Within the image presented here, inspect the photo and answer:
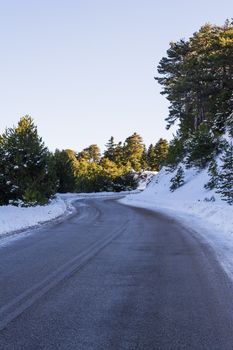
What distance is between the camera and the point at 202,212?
24156 millimetres

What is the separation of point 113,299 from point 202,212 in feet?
61.5

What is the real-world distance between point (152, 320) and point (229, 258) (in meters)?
4.84

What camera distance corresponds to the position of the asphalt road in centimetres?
440

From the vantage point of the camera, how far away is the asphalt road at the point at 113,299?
440 cm

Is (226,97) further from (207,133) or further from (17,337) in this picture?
(17,337)

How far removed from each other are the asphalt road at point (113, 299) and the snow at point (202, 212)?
2.91 feet

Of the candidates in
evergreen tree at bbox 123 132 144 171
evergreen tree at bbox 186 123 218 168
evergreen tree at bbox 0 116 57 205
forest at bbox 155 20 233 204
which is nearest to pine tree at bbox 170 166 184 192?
forest at bbox 155 20 233 204

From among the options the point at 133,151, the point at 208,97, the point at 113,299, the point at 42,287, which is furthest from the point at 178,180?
the point at 133,151

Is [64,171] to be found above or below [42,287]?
above

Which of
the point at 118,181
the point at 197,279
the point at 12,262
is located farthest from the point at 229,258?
the point at 118,181

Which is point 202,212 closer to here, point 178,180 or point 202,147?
point 202,147

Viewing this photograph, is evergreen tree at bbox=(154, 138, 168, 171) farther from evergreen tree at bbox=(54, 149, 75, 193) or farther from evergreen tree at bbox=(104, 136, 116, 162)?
evergreen tree at bbox=(54, 149, 75, 193)

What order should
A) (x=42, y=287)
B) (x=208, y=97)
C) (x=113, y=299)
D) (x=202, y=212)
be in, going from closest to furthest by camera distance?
1. (x=113, y=299)
2. (x=42, y=287)
3. (x=202, y=212)
4. (x=208, y=97)

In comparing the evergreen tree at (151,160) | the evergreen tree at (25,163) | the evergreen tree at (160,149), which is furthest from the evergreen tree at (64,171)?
the evergreen tree at (151,160)
